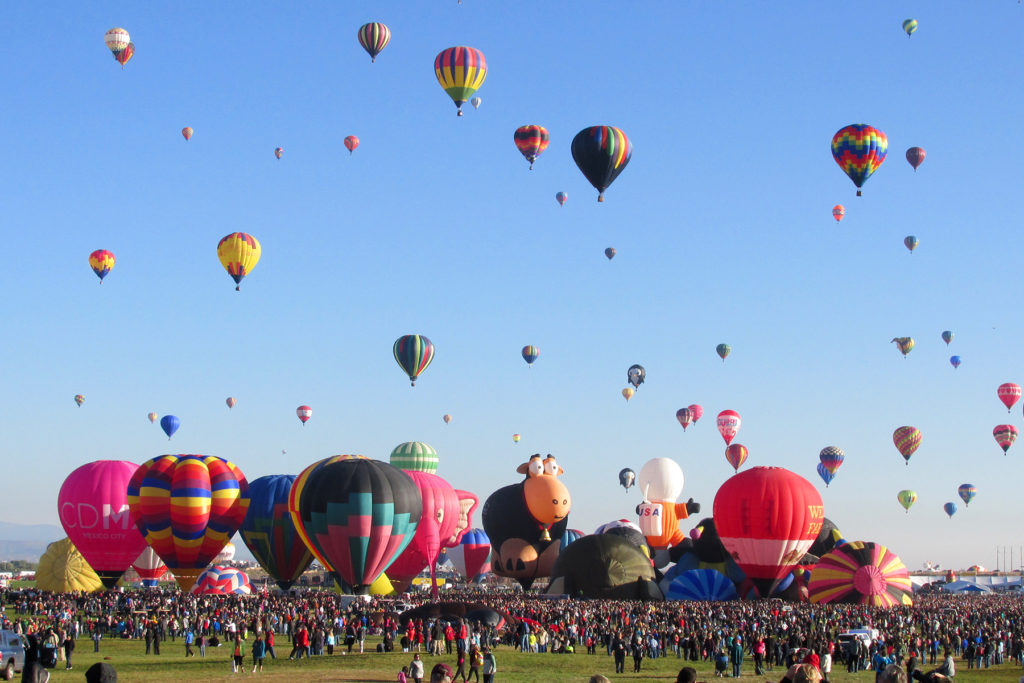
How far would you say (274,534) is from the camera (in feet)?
149

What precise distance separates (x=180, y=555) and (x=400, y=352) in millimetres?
12015

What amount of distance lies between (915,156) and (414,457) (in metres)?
29.6

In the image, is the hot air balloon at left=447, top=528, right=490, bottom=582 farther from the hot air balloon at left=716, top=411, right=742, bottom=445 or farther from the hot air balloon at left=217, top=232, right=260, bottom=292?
the hot air balloon at left=217, top=232, right=260, bottom=292

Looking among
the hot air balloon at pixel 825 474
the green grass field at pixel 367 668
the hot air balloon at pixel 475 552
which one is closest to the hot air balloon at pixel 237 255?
the green grass field at pixel 367 668

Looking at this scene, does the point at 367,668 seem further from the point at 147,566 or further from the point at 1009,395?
the point at 1009,395

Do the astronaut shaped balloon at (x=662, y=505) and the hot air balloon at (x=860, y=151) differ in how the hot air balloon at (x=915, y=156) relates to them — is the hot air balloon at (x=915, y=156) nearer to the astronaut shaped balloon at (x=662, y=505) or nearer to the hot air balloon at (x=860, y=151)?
the hot air balloon at (x=860, y=151)

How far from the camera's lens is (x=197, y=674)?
2133cm

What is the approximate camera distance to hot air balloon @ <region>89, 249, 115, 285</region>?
47531mm

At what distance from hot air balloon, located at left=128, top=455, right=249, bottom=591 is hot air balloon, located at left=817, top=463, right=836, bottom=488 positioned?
3085cm

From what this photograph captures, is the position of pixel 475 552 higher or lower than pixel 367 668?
higher

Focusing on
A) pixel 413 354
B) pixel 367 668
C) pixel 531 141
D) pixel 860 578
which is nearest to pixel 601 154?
pixel 531 141

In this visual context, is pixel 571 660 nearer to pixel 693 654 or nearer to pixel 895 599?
pixel 693 654

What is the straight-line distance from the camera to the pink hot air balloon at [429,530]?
43312mm

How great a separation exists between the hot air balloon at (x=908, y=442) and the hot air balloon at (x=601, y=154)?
26264 mm
